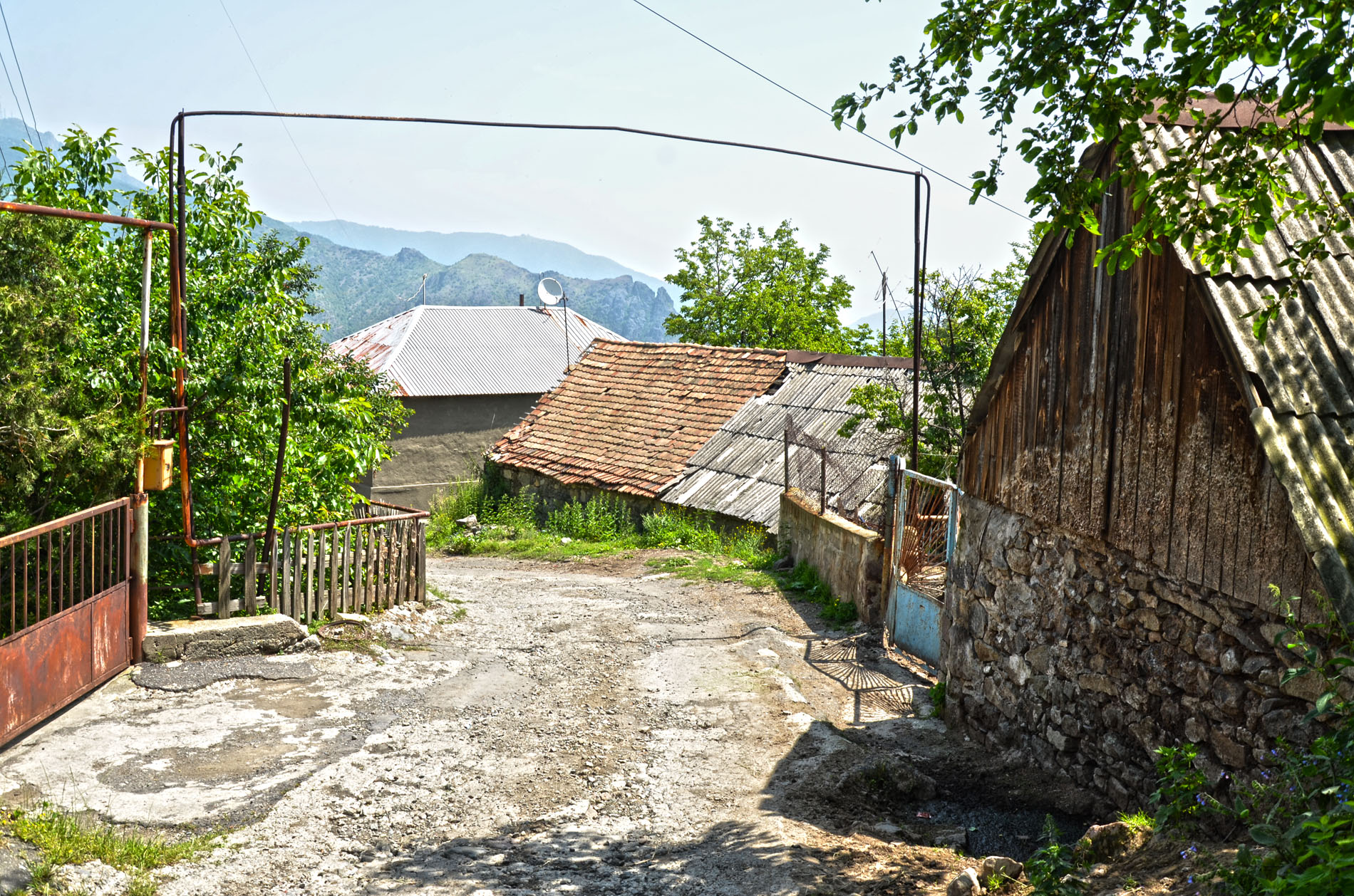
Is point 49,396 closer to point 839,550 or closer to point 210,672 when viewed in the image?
point 210,672

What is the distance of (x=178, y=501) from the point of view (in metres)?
9.88

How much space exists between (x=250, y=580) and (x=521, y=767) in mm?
4019

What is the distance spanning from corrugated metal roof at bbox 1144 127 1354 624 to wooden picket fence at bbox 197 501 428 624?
26.7 feet

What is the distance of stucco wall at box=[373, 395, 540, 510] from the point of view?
26.1 metres

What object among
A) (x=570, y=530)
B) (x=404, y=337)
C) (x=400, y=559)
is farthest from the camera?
Answer: (x=404, y=337)

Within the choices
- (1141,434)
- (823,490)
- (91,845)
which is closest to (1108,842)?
(1141,434)

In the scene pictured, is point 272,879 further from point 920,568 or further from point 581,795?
point 920,568

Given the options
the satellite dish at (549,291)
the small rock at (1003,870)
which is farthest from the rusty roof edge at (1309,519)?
the satellite dish at (549,291)

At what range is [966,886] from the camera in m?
4.92

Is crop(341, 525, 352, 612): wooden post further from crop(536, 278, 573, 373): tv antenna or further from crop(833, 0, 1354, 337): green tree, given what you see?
crop(536, 278, 573, 373): tv antenna

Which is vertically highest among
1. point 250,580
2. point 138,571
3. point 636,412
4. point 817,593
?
point 636,412

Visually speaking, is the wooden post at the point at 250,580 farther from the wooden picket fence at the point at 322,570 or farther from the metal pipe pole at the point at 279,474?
the metal pipe pole at the point at 279,474

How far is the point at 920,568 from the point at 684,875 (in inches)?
260

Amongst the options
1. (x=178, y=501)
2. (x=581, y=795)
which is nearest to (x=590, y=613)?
(x=178, y=501)
